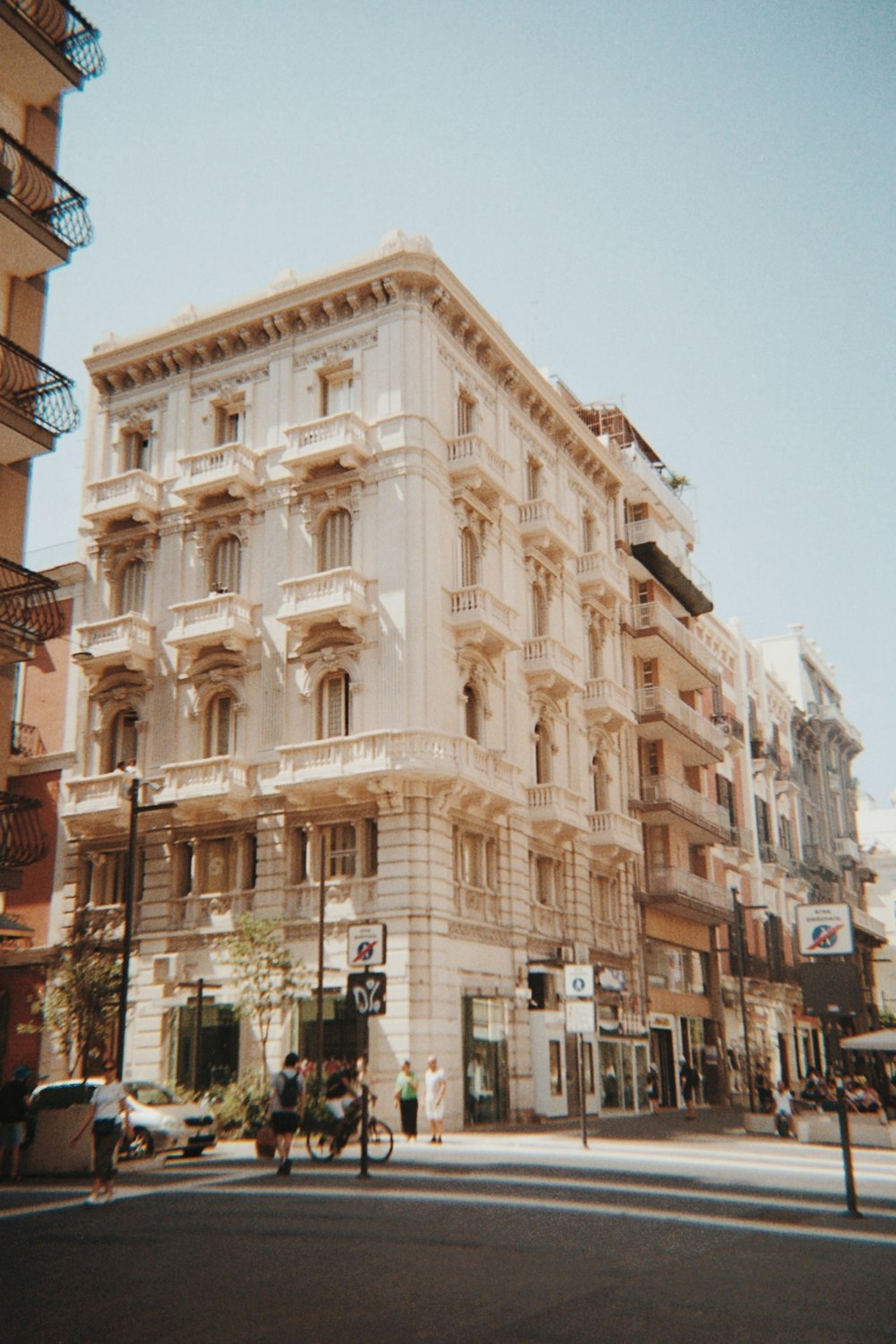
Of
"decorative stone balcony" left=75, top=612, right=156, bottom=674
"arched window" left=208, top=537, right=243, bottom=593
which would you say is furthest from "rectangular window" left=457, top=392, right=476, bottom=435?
"decorative stone balcony" left=75, top=612, right=156, bottom=674

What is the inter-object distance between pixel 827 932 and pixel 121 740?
24.0 m

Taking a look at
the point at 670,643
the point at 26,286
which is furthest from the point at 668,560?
the point at 26,286

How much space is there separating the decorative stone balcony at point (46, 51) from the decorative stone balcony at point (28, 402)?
401 centimetres

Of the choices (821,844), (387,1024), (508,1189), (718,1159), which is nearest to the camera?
(508,1189)

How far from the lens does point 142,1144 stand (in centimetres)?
2067

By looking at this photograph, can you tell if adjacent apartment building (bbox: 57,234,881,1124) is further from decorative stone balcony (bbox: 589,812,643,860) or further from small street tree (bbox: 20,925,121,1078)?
small street tree (bbox: 20,925,121,1078)

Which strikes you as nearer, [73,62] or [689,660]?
[73,62]

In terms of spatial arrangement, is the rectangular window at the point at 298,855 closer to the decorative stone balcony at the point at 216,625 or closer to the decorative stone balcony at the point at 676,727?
the decorative stone balcony at the point at 216,625

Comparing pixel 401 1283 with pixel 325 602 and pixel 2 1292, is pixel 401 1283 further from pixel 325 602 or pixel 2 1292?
pixel 325 602

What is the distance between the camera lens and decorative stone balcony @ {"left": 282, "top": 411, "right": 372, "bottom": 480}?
105 feet

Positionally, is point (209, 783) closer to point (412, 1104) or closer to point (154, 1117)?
point (412, 1104)

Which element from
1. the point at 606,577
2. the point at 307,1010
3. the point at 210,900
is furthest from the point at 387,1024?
the point at 606,577

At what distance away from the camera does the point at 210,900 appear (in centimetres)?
3158

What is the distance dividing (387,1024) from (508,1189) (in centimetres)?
1365
